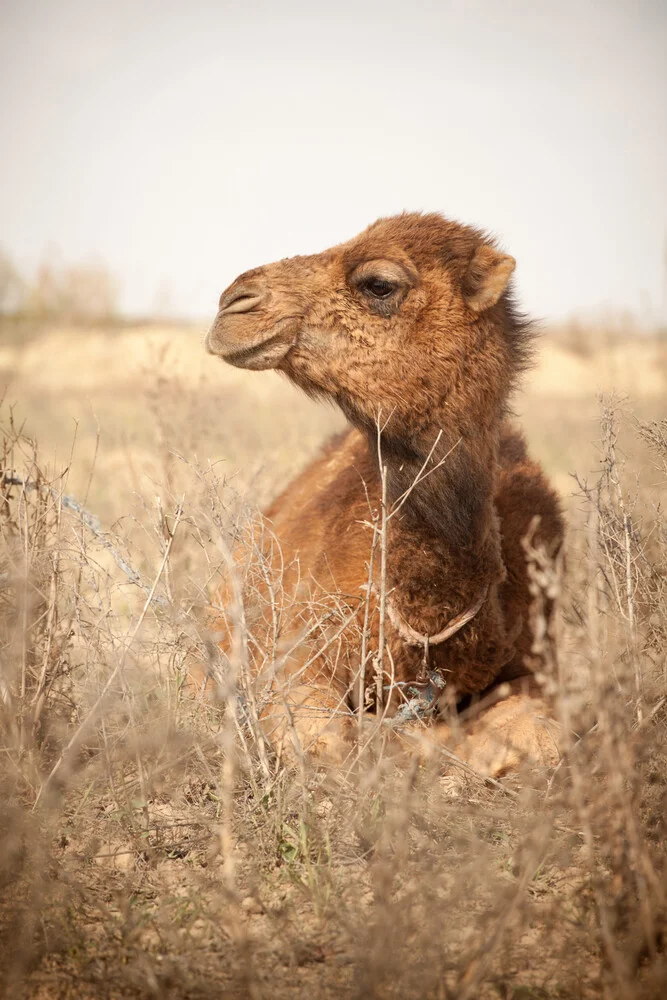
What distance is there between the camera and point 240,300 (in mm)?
3975

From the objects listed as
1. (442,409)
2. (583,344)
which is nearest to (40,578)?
(442,409)

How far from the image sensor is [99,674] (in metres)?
3.67

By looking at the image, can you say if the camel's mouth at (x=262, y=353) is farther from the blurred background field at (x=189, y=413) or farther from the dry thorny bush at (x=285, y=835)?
the dry thorny bush at (x=285, y=835)

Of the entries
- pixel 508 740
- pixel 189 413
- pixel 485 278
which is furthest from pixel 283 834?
pixel 189 413

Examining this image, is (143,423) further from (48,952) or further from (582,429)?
(48,952)

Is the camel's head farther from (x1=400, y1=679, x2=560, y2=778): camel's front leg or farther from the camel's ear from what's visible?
(x1=400, y1=679, x2=560, y2=778): camel's front leg

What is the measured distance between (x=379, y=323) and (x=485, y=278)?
57 centimetres

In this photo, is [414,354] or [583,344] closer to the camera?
[414,354]

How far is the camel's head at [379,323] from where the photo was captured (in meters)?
3.81

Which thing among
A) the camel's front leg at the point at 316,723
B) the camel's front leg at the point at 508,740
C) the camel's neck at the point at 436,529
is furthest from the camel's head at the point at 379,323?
the camel's front leg at the point at 508,740

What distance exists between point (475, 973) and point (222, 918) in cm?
83

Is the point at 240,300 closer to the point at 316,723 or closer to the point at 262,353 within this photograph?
the point at 262,353

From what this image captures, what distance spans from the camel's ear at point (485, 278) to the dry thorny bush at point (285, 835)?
0.76 m

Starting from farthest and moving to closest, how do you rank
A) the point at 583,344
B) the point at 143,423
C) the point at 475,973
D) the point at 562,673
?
the point at 583,344
the point at 143,423
the point at 562,673
the point at 475,973
